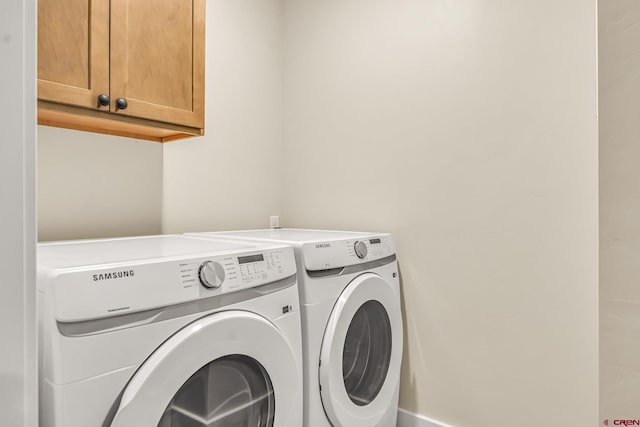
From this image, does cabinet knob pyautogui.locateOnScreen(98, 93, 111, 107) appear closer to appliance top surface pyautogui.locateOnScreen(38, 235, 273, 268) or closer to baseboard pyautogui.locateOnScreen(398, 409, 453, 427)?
appliance top surface pyautogui.locateOnScreen(38, 235, 273, 268)

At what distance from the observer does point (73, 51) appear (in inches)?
44.4

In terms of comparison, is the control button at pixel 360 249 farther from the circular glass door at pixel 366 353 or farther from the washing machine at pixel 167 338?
the washing machine at pixel 167 338

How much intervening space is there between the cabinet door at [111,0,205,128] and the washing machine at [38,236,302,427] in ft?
1.66

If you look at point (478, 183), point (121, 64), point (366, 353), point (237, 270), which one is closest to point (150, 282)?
point (237, 270)

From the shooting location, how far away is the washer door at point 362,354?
4.38 feet

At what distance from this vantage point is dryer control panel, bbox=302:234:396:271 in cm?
135

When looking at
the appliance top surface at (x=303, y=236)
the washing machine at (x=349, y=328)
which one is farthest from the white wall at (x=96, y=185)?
the washing machine at (x=349, y=328)

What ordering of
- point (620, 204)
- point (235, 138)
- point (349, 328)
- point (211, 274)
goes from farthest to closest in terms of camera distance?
point (235, 138)
point (349, 328)
point (211, 274)
point (620, 204)

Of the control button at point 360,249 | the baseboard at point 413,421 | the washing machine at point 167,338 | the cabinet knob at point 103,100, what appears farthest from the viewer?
the baseboard at point 413,421

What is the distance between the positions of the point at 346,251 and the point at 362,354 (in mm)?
429

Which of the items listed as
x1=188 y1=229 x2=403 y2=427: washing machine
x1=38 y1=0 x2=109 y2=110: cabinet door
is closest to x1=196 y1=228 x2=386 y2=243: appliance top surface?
x1=188 y1=229 x2=403 y2=427: washing machine

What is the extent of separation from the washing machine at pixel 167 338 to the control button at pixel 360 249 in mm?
402

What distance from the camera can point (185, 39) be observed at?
1.43m

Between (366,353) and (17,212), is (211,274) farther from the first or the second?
(366,353)
